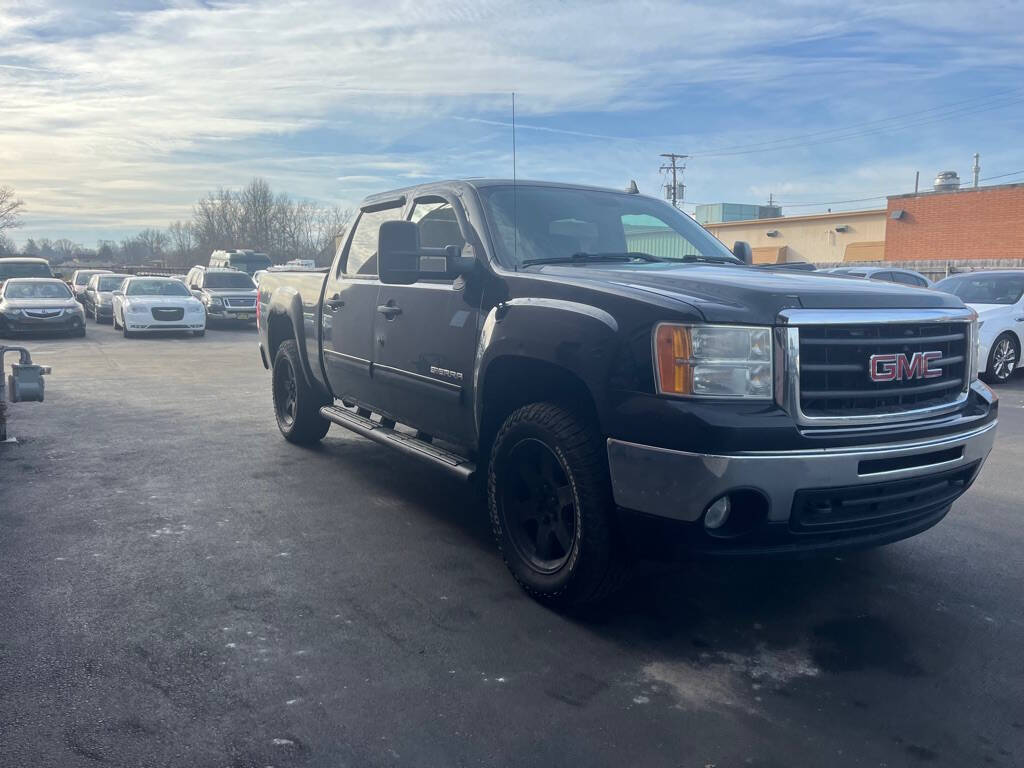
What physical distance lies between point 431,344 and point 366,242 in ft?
5.14

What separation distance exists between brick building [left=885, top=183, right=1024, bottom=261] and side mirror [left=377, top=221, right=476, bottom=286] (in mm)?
34406

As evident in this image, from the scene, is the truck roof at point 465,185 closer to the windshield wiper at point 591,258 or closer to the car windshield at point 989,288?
the windshield wiper at point 591,258

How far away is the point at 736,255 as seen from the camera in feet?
18.6

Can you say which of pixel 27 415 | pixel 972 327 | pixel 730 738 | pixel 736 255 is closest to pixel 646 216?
pixel 736 255

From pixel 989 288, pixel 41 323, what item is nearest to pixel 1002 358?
pixel 989 288

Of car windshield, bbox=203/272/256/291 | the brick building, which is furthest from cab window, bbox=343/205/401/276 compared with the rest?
the brick building

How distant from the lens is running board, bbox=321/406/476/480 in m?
4.56

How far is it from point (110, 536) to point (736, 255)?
13.6 feet

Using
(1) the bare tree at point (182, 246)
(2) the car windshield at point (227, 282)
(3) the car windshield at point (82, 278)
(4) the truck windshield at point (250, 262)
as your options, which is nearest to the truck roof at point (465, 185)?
(2) the car windshield at point (227, 282)

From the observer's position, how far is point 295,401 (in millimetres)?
7191

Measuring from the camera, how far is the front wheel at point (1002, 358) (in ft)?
39.1

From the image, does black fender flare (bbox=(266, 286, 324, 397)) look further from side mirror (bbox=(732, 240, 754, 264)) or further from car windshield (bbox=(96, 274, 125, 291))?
car windshield (bbox=(96, 274, 125, 291))

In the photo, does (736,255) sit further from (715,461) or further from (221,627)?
(221,627)

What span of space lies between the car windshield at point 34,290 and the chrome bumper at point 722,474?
1970 centimetres
